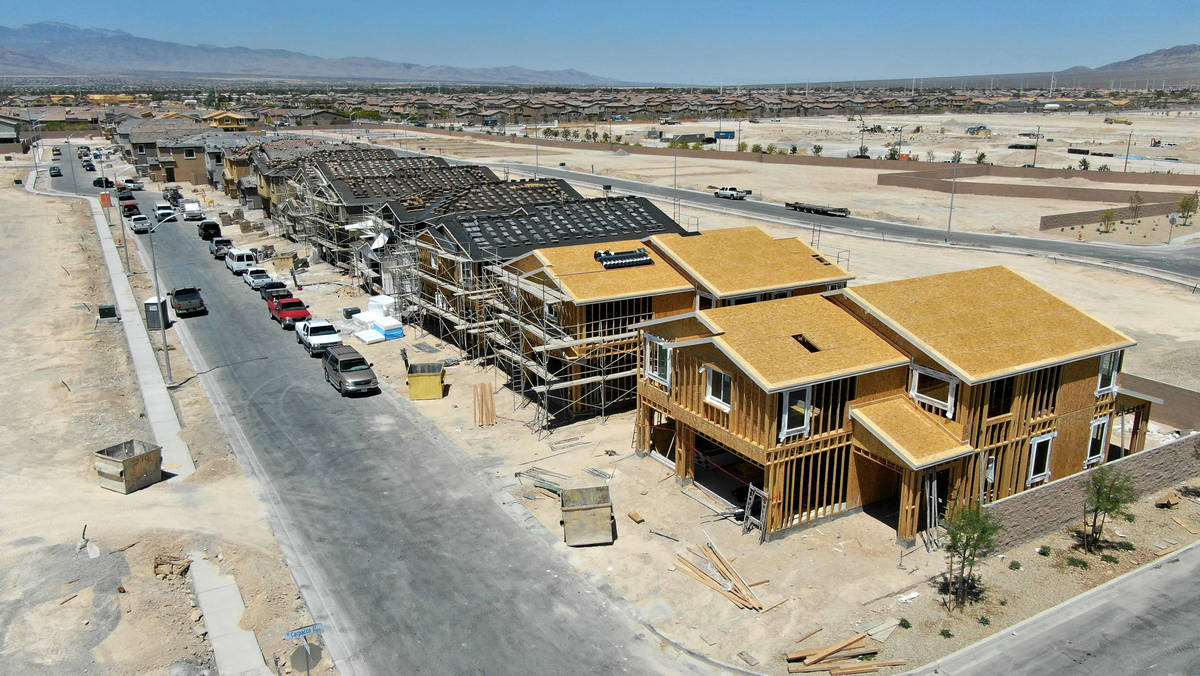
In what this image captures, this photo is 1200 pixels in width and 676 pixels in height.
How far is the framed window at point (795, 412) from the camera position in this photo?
846 inches

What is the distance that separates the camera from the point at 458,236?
37.5 metres

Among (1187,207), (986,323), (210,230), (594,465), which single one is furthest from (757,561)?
(1187,207)

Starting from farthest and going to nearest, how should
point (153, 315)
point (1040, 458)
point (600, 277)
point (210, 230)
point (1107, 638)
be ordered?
point (210, 230), point (153, 315), point (600, 277), point (1040, 458), point (1107, 638)

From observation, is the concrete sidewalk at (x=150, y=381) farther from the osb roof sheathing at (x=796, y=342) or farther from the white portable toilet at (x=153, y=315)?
the osb roof sheathing at (x=796, y=342)

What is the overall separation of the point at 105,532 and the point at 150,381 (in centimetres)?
1453

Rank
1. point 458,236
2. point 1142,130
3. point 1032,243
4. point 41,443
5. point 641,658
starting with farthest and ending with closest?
point 1142,130
point 1032,243
point 458,236
point 41,443
point 641,658

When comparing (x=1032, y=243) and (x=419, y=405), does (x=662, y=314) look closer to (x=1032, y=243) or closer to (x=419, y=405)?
(x=419, y=405)

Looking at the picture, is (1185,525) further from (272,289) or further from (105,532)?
(272,289)

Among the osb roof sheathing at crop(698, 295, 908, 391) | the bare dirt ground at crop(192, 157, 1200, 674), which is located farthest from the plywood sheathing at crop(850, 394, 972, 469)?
the bare dirt ground at crop(192, 157, 1200, 674)

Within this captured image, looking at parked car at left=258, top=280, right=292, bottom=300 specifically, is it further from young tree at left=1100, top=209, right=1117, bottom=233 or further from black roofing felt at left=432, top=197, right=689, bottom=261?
young tree at left=1100, top=209, right=1117, bottom=233

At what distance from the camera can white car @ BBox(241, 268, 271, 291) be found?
51.2m

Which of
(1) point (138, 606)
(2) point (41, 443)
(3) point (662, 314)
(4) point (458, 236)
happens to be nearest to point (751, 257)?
(3) point (662, 314)

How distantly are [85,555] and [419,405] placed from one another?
13223 millimetres

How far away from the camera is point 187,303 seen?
4506 centimetres
